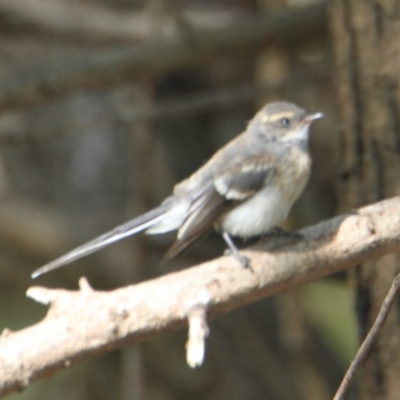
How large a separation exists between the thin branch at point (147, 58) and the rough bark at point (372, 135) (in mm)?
1223

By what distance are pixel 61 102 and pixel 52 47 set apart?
0.46 m

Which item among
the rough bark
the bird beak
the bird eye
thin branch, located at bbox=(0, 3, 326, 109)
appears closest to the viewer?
the rough bark

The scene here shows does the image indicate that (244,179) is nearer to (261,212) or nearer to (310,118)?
(261,212)

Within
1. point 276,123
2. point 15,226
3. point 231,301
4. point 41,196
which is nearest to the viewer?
point 231,301

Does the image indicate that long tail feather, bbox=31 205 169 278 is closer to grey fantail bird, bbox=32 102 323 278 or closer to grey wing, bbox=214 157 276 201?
grey fantail bird, bbox=32 102 323 278

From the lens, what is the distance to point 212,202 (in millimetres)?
3807

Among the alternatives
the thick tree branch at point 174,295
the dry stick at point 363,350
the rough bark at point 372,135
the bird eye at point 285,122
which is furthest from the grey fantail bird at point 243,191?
the dry stick at point 363,350

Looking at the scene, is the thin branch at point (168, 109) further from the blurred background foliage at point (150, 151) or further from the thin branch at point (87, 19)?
the thin branch at point (87, 19)

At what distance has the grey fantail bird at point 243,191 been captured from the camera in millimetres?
3750

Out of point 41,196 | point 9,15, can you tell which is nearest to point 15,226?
point 41,196

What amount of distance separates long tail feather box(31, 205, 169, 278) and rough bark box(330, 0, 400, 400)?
36.9 inches

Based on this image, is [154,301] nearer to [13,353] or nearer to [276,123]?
[13,353]

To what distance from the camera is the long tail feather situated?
11.0 feet

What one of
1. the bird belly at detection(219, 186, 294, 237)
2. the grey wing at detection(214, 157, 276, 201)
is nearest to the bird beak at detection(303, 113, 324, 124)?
the grey wing at detection(214, 157, 276, 201)
